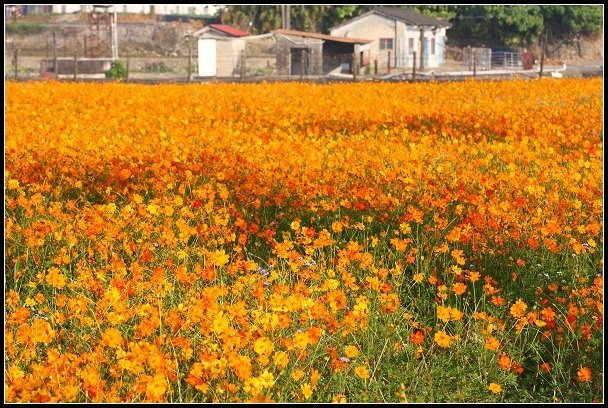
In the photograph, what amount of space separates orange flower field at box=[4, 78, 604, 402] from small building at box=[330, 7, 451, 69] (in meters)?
45.6

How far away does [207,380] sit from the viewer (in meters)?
4.15

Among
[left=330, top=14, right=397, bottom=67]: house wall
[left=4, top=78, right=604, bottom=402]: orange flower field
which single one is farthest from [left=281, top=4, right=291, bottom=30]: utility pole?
[left=4, top=78, right=604, bottom=402]: orange flower field

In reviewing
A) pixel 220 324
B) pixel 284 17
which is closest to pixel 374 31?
pixel 284 17

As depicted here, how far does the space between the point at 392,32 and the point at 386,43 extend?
77cm

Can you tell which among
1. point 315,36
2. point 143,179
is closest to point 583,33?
point 315,36

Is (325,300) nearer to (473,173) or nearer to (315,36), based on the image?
(473,173)

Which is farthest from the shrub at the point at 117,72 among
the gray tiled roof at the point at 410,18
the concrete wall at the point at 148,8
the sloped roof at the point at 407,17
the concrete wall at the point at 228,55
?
the concrete wall at the point at 148,8

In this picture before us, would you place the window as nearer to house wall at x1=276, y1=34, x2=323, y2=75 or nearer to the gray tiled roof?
the gray tiled roof

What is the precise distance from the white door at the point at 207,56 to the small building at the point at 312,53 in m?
4.21

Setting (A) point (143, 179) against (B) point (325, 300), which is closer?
(B) point (325, 300)

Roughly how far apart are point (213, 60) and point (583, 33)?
129 feet

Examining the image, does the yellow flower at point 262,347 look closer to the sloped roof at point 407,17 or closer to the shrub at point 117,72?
the shrub at point 117,72

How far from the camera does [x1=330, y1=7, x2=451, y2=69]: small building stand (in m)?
56.1

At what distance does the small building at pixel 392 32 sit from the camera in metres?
56.1
